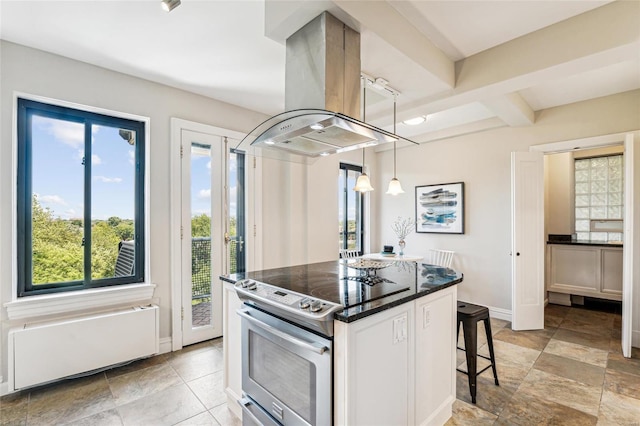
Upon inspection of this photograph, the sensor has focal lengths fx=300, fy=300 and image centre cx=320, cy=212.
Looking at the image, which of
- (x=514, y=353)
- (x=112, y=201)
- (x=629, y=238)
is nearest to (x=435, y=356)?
(x=514, y=353)

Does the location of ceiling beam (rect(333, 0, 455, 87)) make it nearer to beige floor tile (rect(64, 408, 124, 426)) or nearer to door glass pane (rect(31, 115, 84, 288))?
door glass pane (rect(31, 115, 84, 288))

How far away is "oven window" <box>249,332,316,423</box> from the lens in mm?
1504

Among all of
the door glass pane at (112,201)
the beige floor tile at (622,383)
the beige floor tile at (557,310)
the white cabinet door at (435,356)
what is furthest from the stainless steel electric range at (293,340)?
the beige floor tile at (557,310)

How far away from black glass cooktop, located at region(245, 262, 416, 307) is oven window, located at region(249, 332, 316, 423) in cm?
34

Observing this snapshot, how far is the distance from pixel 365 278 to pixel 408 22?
1.79m

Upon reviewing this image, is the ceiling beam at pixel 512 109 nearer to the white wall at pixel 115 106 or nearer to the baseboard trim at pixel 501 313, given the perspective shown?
the baseboard trim at pixel 501 313

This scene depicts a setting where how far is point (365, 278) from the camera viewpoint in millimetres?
2066

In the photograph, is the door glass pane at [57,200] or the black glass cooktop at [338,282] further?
the door glass pane at [57,200]

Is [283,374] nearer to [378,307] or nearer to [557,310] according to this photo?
[378,307]

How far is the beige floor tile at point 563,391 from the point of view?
220 cm

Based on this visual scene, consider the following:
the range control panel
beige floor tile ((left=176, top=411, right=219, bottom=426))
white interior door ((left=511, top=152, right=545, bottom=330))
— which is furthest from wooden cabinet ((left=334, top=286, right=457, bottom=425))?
white interior door ((left=511, top=152, right=545, bottom=330))

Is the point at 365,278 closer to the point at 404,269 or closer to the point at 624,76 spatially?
the point at 404,269

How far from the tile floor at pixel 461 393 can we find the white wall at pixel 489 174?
119 centimetres

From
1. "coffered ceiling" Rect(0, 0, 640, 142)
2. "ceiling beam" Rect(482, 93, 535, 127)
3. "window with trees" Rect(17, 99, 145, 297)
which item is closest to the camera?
"coffered ceiling" Rect(0, 0, 640, 142)
